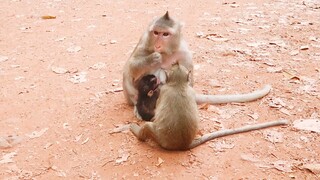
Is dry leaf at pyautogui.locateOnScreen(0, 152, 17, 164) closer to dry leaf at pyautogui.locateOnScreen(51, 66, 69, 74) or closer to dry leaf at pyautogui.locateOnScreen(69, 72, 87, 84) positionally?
dry leaf at pyautogui.locateOnScreen(69, 72, 87, 84)

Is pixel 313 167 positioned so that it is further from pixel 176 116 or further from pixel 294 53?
pixel 294 53

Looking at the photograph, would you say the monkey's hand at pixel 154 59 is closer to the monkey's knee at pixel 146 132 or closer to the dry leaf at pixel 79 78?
the monkey's knee at pixel 146 132

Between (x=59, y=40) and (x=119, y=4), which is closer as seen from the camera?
(x=59, y=40)

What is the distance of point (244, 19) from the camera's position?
Answer: 8.56m

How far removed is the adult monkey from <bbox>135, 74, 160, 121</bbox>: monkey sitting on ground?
13 cm

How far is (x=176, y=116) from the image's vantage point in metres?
4.06

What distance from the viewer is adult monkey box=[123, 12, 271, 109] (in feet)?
15.2

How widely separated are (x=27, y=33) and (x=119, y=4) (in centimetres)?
256

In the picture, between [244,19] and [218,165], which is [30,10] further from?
[218,165]

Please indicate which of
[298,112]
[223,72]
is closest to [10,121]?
[223,72]

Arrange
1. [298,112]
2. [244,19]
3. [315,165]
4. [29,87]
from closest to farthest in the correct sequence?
[315,165], [298,112], [29,87], [244,19]

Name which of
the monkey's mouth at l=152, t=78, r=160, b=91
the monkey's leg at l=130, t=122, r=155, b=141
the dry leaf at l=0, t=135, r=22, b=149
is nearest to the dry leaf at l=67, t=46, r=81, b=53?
the dry leaf at l=0, t=135, r=22, b=149

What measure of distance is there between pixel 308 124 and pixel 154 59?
1.80 meters

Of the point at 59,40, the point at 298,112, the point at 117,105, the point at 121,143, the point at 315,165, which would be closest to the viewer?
the point at 315,165
